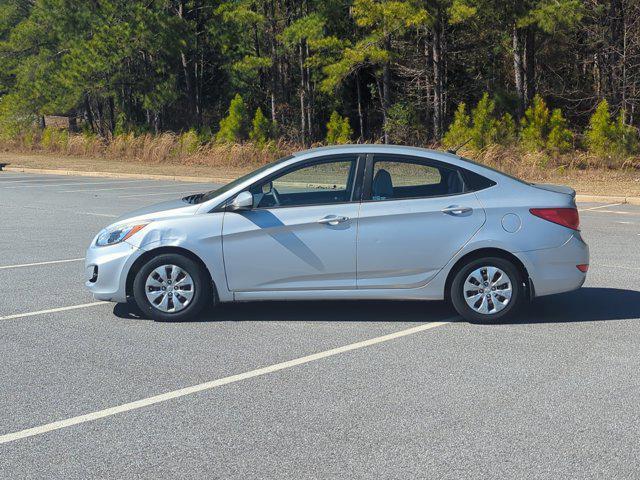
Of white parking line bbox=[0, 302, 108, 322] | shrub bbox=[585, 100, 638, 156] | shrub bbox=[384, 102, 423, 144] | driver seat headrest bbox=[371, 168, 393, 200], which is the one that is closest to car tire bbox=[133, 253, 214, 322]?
white parking line bbox=[0, 302, 108, 322]

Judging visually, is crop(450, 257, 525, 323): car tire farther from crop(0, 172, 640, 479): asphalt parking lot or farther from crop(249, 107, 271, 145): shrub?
crop(249, 107, 271, 145): shrub

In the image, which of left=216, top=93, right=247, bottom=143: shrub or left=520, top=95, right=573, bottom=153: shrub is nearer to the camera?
left=520, top=95, right=573, bottom=153: shrub

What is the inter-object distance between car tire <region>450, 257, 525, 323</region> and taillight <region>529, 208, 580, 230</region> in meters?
0.53

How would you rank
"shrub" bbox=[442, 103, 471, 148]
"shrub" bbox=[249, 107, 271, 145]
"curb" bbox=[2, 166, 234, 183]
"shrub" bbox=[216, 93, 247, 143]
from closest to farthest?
"curb" bbox=[2, 166, 234, 183], "shrub" bbox=[442, 103, 471, 148], "shrub" bbox=[216, 93, 247, 143], "shrub" bbox=[249, 107, 271, 145]

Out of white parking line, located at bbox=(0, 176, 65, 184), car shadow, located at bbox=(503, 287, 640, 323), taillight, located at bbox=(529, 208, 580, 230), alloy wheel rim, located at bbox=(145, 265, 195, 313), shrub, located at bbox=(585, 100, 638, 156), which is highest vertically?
shrub, located at bbox=(585, 100, 638, 156)

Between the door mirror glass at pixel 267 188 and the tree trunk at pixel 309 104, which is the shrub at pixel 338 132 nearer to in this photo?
the tree trunk at pixel 309 104

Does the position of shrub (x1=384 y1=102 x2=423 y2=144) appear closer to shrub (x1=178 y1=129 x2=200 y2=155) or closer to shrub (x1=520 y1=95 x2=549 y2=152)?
shrub (x1=520 y1=95 x2=549 y2=152)

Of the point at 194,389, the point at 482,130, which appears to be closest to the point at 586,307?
the point at 194,389

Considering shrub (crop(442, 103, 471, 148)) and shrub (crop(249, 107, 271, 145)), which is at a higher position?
shrub (crop(249, 107, 271, 145))

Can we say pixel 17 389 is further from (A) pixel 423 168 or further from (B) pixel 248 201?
(A) pixel 423 168

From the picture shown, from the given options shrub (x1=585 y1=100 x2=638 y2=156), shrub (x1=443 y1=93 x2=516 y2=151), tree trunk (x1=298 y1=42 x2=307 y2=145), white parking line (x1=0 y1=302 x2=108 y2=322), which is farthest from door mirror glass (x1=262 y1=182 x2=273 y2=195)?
tree trunk (x1=298 y1=42 x2=307 y2=145)

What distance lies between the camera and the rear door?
25.4ft

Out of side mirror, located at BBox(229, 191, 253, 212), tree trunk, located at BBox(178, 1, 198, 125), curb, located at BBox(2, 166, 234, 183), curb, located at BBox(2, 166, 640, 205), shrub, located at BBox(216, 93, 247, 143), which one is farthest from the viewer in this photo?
tree trunk, located at BBox(178, 1, 198, 125)

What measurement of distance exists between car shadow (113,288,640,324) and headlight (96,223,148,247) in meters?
0.74
